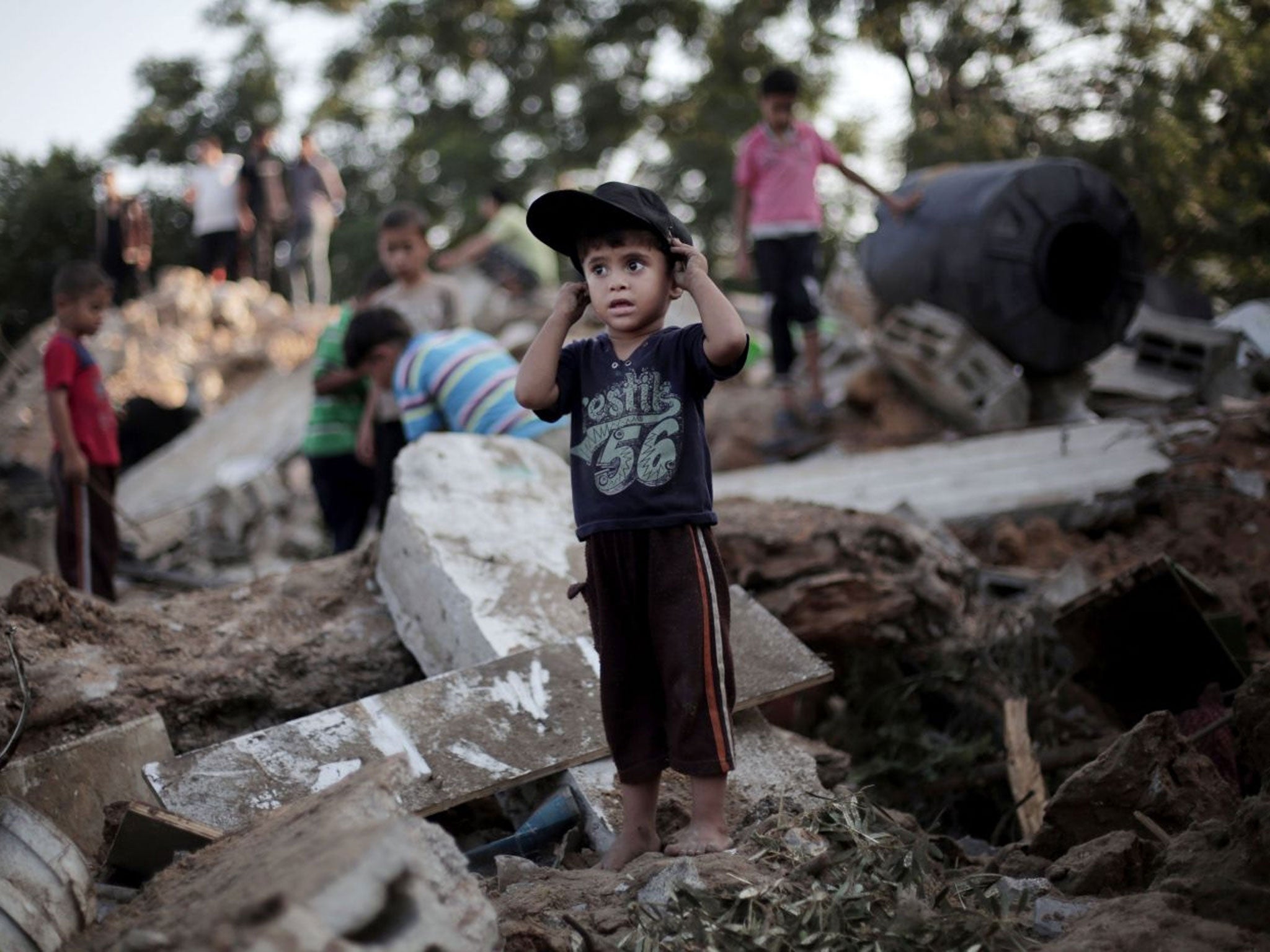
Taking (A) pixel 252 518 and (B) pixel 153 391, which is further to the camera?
(B) pixel 153 391

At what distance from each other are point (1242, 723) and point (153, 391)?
10.2 meters

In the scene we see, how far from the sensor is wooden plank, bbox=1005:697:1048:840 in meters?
3.89

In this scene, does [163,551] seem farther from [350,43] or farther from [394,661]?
[350,43]

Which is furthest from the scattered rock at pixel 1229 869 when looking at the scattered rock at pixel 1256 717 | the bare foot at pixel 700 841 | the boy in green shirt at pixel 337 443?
the boy in green shirt at pixel 337 443

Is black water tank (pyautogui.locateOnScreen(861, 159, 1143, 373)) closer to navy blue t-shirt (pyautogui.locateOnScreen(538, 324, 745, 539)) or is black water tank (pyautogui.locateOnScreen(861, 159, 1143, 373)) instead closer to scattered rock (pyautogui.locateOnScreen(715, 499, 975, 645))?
scattered rock (pyautogui.locateOnScreen(715, 499, 975, 645))

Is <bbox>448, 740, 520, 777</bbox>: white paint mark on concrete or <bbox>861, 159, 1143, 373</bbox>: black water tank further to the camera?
<bbox>861, 159, 1143, 373</bbox>: black water tank

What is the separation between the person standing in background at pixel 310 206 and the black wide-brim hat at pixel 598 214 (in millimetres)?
10850

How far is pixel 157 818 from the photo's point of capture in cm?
262

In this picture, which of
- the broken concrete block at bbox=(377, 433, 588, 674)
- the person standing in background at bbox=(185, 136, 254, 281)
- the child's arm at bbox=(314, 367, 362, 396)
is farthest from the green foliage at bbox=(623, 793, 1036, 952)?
the person standing in background at bbox=(185, 136, 254, 281)

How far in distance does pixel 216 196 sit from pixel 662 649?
1196cm

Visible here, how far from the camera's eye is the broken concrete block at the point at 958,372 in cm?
750

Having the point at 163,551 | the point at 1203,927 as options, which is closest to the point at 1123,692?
the point at 1203,927

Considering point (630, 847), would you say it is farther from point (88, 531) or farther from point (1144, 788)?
point (88, 531)

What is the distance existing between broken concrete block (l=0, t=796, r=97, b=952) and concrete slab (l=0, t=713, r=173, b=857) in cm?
54
